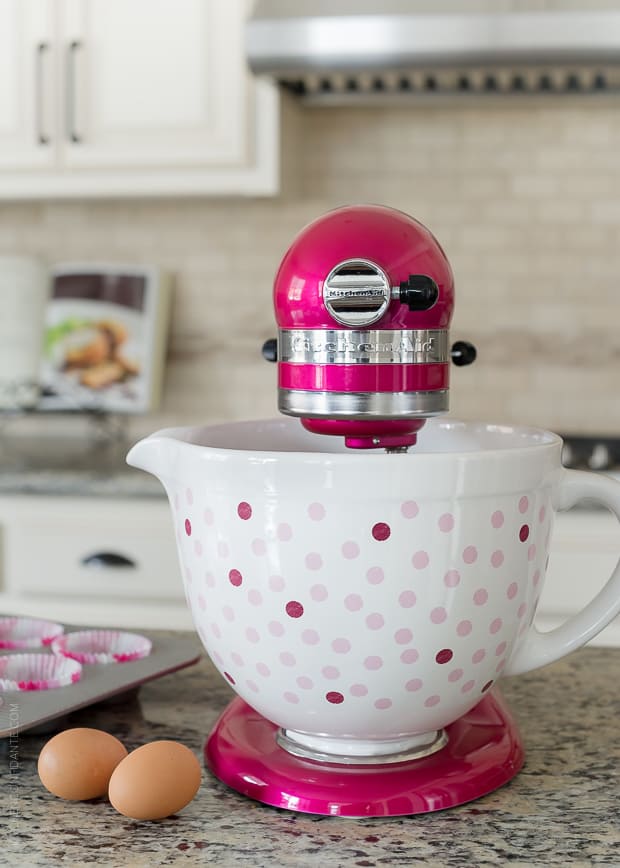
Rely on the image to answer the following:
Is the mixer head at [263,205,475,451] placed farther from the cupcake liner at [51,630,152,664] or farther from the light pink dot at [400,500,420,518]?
the cupcake liner at [51,630,152,664]

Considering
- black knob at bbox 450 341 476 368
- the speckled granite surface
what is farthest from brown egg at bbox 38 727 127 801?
black knob at bbox 450 341 476 368

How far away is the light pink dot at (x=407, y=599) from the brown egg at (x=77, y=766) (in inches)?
7.2

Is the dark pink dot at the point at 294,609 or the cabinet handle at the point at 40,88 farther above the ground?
the cabinet handle at the point at 40,88

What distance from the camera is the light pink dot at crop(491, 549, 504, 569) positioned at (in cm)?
60

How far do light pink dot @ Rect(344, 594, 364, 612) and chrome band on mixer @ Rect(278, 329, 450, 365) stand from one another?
135mm

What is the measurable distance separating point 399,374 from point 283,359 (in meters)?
0.07

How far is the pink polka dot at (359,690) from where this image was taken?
1.95 ft

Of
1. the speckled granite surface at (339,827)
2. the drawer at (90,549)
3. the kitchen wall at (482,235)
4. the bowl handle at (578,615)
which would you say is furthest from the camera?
the kitchen wall at (482,235)

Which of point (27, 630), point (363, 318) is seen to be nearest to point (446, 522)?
point (363, 318)

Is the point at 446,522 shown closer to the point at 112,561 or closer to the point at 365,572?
the point at 365,572

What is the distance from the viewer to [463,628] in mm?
598

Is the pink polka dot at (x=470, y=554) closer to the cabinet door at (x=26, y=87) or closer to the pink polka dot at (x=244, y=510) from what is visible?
the pink polka dot at (x=244, y=510)

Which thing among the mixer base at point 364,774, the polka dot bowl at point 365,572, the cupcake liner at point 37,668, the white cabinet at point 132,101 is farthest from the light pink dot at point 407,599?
the white cabinet at point 132,101

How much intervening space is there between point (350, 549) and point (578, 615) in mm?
166
